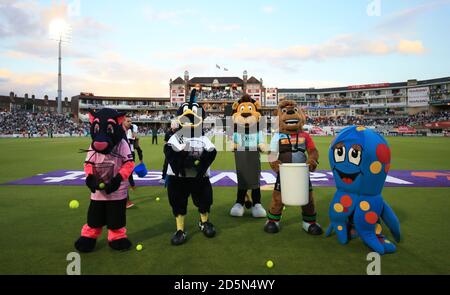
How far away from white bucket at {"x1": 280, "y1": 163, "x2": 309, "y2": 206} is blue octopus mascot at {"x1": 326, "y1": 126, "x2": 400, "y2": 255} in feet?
1.48

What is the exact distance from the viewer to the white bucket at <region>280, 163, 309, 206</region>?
4168 mm

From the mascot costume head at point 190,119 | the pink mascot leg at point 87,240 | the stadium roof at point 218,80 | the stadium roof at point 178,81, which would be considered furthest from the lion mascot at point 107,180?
the stadium roof at point 178,81

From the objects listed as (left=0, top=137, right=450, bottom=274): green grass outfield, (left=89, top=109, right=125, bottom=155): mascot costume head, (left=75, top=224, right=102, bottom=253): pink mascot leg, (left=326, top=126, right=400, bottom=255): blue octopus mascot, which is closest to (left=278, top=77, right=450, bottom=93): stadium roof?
(left=0, top=137, right=450, bottom=274): green grass outfield

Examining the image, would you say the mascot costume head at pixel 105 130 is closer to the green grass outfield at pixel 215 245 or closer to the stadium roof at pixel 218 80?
the green grass outfield at pixel 215 245

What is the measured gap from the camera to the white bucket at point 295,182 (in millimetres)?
4168

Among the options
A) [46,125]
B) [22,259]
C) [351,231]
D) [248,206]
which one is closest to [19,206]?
[22,259]

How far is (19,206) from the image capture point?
6.28 m

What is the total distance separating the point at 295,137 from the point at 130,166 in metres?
2.66

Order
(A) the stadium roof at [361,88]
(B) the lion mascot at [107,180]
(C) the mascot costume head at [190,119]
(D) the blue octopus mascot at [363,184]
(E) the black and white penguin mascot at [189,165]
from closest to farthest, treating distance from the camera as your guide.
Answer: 1. (D) the blue octopus mascot at [363,184]
2. (B) the lion mascot at [107,180]
3. (E) the black and white penguin mascot at [189,165]
4. (C) the mascot costume head at [190,119]
5. (A) the stadium roof at [361,88]

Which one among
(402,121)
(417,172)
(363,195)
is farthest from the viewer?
(402,121)

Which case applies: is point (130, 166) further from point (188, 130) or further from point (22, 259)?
point (22, 259)

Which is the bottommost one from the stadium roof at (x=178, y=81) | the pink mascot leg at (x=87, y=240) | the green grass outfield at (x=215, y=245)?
the green grass outfield at (x=215, y=245)

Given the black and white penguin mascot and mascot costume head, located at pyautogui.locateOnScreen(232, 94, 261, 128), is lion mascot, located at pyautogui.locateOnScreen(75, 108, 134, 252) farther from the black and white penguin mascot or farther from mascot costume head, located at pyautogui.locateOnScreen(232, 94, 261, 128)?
mascot costume head, located at pyautogui.locateOnScreen(232, 94, 261, 128)

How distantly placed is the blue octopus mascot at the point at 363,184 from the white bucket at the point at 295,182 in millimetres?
450
